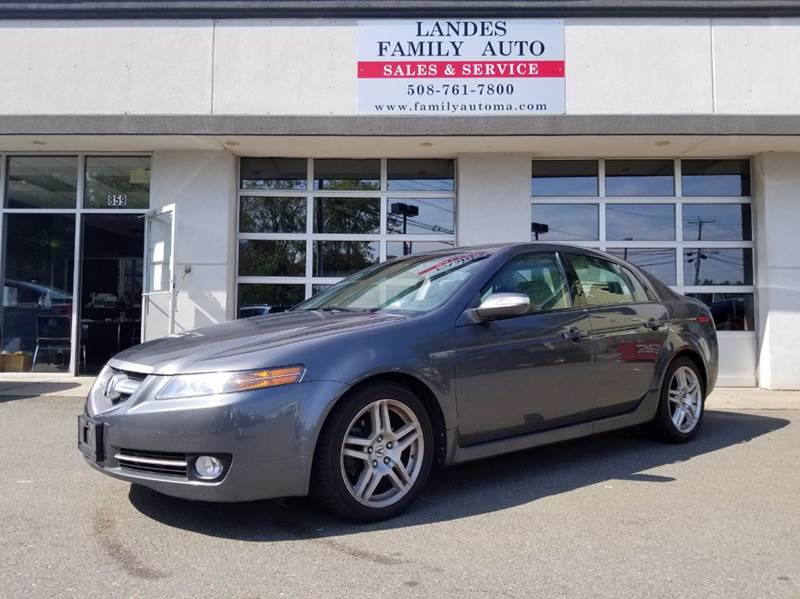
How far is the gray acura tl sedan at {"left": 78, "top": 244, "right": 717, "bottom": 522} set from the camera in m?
3.22

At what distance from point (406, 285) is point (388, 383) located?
1057mm

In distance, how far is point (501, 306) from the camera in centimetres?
393

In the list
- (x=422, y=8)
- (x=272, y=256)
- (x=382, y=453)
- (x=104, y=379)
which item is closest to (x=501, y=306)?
(x=382, y=453)

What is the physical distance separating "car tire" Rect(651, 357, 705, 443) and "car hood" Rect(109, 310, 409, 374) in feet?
8.76

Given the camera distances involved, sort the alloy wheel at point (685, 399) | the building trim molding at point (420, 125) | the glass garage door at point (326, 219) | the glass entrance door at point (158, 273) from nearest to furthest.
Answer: the alloy wheel at point (685, 399) < the building trim molding at point (420, 125) < the glass entrance door at point (158, 273) < the glass garage door at point (326, 219)

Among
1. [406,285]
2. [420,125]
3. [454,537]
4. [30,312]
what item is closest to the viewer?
[454,537]

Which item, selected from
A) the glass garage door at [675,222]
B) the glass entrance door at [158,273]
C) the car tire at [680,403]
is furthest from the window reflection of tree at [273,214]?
the car tire at [680,403]

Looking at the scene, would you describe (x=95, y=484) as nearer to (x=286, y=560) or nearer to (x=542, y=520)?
(x=286, y=560)

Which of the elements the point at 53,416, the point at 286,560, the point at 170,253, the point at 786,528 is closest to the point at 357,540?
the point at 286,560

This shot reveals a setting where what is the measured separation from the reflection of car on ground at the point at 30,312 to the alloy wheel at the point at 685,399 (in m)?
8.56

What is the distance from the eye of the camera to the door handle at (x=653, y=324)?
16.9 feet

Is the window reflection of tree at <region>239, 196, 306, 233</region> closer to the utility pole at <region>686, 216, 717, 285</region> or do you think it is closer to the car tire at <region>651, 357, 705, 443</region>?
the utility pole at <region>686, 216, 717, 285</region>

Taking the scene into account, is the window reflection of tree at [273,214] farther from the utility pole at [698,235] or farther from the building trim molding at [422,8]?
the utility pole at [698,235]

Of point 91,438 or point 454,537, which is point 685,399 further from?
point 91,438
